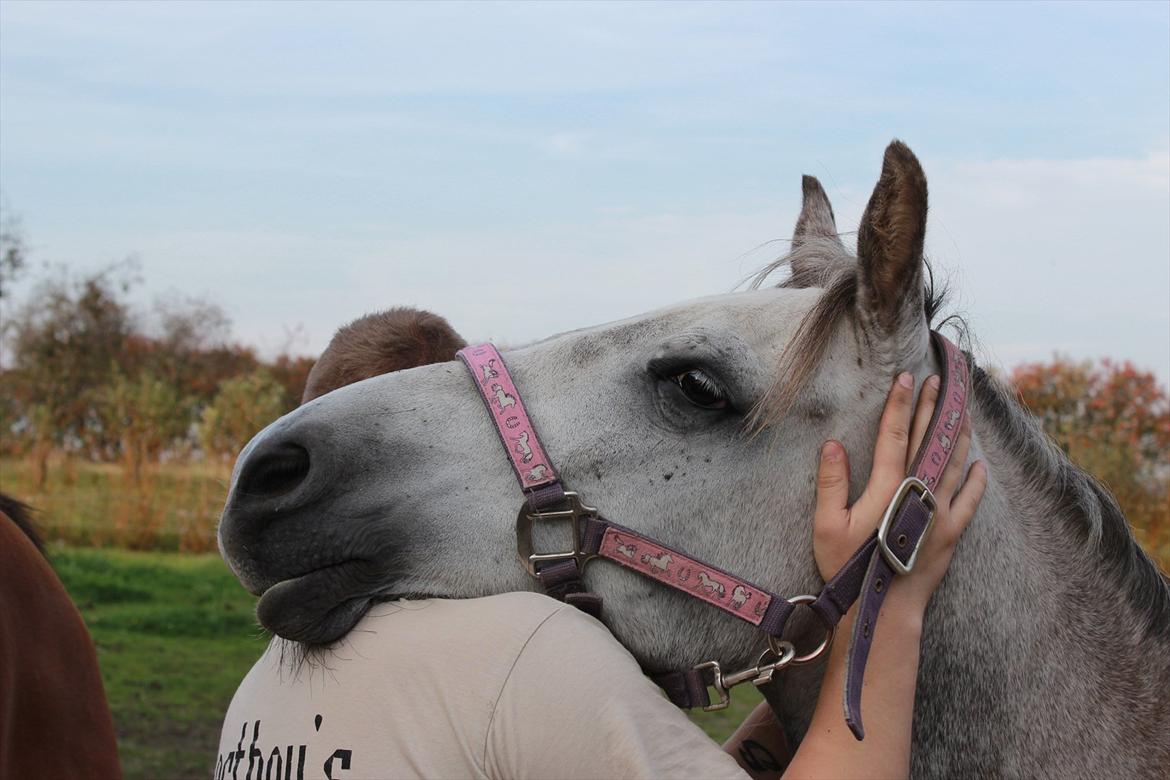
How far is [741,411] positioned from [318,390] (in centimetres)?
119

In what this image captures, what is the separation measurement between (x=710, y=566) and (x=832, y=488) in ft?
0.84

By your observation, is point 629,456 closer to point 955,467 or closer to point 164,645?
point 955,467

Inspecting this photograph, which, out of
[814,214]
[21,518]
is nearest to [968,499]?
[814,214]

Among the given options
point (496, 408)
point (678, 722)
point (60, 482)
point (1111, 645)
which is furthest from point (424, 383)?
point (60, 482)

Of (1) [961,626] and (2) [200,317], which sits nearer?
(1) [961,626]

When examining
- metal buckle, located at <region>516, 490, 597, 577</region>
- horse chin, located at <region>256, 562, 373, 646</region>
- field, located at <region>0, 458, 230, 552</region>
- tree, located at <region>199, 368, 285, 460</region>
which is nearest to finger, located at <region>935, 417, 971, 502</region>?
metal buckle, located at <region>516, 490, 597, 577</region>

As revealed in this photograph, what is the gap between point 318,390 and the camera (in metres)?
2.61

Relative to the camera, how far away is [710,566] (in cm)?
185

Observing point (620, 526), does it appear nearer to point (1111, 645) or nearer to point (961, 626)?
point (961, 626)

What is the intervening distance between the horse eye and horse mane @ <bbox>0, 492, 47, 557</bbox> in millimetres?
2414

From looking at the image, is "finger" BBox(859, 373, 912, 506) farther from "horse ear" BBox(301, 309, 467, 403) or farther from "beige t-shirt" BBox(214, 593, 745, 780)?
"horse ear" BBox(301, 309, 467, 403)

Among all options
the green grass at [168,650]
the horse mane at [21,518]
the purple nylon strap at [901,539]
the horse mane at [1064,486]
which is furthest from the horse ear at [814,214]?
the green grass at [168,650]

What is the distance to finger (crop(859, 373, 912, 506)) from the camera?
184 cm

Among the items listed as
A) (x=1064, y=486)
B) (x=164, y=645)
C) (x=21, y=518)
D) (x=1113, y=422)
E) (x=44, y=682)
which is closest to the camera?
(x=1064, y=486)
